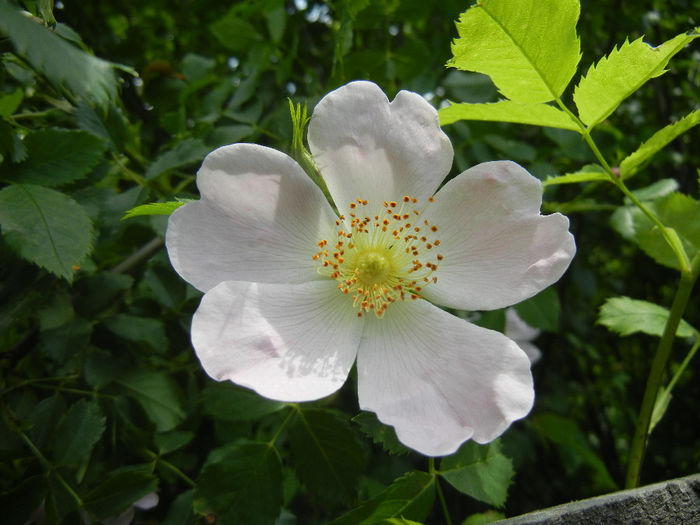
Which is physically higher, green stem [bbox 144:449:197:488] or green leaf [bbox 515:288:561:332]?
green leaf [bbox 515:288:561:332]

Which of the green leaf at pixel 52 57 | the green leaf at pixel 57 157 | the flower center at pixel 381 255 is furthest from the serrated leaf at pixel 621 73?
the green leaf at pixel 57 157

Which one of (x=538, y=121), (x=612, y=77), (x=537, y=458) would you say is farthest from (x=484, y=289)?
(x=537, y=458)

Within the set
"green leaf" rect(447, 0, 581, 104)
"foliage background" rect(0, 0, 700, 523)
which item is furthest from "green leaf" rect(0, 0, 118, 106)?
"green leaf" rect(447, 0, 581, 104)

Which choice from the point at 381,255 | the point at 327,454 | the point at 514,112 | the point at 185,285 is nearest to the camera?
the point at 514,112

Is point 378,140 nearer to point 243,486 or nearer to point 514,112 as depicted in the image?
point 514,112

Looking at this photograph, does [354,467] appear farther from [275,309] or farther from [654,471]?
[654,471]

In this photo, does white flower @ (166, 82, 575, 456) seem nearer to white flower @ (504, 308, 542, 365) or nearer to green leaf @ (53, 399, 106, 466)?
green leaf @ (53, 399, 106, 466)

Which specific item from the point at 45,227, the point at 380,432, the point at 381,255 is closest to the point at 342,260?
the point at 381,255
